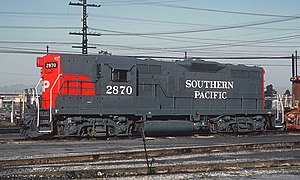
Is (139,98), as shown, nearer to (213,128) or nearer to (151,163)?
(213,128)

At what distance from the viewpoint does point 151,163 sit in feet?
35.4

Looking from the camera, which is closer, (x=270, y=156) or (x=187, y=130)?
(x=270, y=156)

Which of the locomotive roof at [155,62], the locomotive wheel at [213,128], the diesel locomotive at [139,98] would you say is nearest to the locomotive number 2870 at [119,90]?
the diesel locomotive at [139,98]

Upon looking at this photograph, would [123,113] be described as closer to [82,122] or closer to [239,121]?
[82,122]

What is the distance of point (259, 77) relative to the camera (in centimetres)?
2259

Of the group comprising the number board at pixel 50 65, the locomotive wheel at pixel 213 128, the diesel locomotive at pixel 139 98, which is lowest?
the locomotive wheel at pixel 213 128

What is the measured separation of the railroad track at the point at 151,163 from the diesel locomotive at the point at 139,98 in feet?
18.0

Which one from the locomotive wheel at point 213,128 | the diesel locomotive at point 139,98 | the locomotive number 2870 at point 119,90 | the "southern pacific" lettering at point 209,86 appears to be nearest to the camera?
the diesel locomotive at point 139,98

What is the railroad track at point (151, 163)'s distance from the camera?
29.9ft

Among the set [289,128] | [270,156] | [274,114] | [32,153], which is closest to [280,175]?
[270,156]

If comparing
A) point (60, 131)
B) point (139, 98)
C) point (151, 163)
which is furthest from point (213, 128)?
point (151, 163)

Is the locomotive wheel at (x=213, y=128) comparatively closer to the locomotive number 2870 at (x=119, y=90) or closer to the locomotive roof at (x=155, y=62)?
the locomotive roof at (x=155, y=62)

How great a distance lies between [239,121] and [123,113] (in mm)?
6391

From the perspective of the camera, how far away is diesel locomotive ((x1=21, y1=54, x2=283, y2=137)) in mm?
17250
